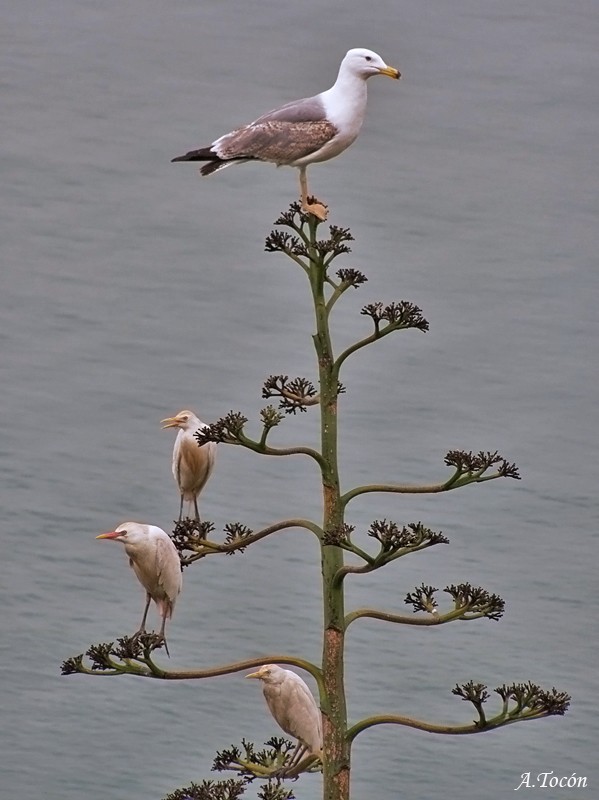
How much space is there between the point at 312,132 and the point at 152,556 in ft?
7.79

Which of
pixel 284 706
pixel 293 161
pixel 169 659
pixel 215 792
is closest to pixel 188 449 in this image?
pixel 284 706

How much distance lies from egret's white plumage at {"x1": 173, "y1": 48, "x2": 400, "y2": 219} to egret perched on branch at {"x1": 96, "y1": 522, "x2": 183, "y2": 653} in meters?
1.99

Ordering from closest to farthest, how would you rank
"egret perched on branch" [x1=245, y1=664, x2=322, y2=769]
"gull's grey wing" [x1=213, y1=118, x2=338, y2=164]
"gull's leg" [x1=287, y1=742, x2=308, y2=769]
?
"gull's grey wing" [x1=213, y1=118, x2=338, y2=164] < "gull's leg" [x1=287, y1=742, x2=308, y2=769] < "egret perched on branch" [x1=245, y1=664, x2=322, y2=769]

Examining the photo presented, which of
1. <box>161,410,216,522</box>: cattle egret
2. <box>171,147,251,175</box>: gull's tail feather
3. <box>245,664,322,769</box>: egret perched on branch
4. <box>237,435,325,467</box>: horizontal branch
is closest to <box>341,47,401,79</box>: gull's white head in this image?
<box>171,147,251,175</box>: gull's tail feather

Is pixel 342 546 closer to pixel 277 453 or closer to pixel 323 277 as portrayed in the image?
pixel 277 453

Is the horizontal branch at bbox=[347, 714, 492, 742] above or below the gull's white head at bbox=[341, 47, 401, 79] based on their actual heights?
below

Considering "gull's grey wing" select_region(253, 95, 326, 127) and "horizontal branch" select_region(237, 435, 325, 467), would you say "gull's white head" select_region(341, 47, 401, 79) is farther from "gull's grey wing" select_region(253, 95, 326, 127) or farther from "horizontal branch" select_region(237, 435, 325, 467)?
"horizontal branch" select_region(237, 435, 325, 467)

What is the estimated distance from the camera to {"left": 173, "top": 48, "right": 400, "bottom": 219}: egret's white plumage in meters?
8.06

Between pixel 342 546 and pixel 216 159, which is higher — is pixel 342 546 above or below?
below

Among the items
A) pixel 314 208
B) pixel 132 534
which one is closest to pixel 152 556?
pixel 132 534

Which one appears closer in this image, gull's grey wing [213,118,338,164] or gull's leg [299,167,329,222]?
gull's leg [299,167,329,222]

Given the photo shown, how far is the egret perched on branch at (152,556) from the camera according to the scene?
9070 millimetres

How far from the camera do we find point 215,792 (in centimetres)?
737

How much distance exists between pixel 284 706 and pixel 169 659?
215 inches
